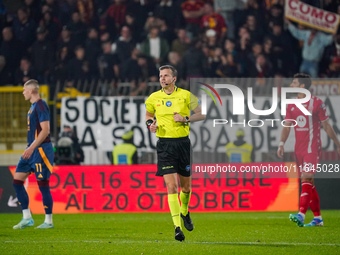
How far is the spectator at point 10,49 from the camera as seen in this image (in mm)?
16859

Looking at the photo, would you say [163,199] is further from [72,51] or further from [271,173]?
[72,51]

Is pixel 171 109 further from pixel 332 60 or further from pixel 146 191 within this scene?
pixel 332 60

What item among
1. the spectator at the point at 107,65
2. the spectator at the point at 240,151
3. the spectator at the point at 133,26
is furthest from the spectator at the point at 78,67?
the spectator at the point at 240,151

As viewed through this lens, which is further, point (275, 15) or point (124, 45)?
point (275, 15)

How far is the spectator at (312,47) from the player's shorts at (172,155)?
9455mm

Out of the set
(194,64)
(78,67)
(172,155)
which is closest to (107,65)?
(78,67)

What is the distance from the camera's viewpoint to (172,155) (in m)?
8.36

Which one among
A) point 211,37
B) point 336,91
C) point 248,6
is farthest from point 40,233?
point 248,6

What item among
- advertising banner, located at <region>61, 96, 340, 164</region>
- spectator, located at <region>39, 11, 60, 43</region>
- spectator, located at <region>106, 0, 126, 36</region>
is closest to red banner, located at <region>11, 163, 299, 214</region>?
advertising banner, located at <region>61, 96, 340, 164</region>

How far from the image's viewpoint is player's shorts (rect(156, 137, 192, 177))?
8344 mm

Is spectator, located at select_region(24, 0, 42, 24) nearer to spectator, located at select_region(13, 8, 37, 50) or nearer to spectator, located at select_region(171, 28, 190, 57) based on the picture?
spectator, located at select_region(13, 8, 37, 50)

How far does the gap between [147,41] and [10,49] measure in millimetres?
3462

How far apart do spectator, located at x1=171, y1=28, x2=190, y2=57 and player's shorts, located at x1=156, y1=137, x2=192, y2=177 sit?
8.68 meters

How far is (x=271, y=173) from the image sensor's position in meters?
13.8
